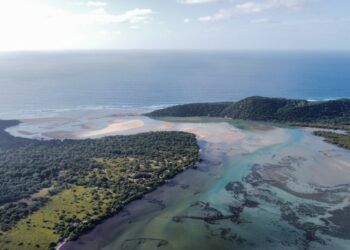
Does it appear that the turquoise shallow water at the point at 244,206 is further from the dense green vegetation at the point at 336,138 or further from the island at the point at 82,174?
the dense green vegetation at the point at 336,138

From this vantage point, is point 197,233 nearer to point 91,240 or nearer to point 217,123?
point 91,240

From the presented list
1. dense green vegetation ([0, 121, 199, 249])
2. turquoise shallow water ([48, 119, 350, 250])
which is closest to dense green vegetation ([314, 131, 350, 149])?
turquoise shallow water ([48, 119, 350, 250])

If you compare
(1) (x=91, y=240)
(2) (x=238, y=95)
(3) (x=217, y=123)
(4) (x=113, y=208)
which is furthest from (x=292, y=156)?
(2) (x=238, y=95)

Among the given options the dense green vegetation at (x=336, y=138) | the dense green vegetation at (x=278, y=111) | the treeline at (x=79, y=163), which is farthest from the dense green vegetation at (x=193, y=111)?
the dense green vegetation at (x=336, y=138)

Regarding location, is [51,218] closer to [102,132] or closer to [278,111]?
[102,132]

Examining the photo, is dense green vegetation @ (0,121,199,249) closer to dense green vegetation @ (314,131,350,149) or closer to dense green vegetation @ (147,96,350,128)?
dense green vegetation @ (147,96,350,128)
